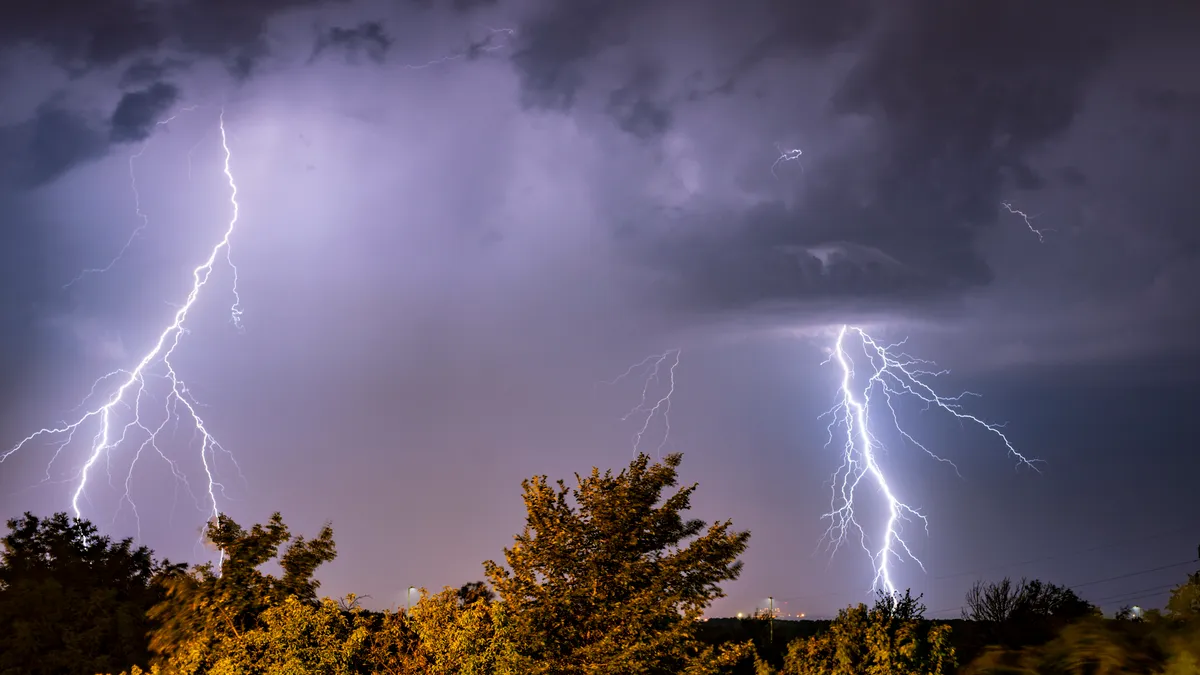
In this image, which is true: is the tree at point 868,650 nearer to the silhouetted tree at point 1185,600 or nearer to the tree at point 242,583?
the silhouetted tree at point 1185,600

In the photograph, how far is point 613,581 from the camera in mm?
17703

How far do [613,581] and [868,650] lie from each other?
4.59m

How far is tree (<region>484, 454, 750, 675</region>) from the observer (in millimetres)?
16891

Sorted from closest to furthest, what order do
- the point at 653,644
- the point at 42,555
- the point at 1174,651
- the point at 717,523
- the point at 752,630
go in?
the point at 1174,651 → the point at 653,644 → the point at 717,523 → the point at 42,555 → the point at 752,630

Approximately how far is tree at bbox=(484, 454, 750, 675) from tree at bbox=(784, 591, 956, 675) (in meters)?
1.59

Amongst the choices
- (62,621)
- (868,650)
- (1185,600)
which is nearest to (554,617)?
Answer: (868,650)

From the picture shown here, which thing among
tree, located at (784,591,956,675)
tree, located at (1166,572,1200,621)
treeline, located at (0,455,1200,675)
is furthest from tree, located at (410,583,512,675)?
tree, located at (1166,572,1200,621)

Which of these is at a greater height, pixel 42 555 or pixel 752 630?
pixel 42 555

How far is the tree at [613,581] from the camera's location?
16.9 metres

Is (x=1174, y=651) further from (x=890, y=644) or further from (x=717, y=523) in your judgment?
(x=717, y=523)

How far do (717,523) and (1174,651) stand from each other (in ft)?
35.0

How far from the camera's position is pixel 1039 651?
8.73 metres

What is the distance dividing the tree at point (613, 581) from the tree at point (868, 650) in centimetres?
159

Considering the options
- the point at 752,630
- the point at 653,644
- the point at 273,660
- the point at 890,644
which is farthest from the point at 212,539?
the point at 752,630
